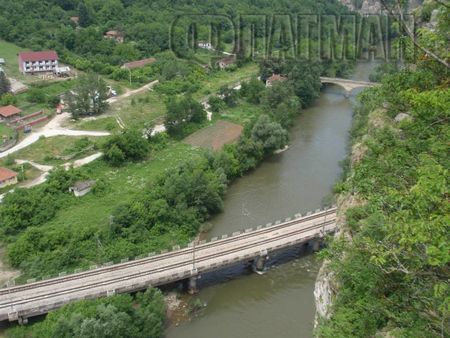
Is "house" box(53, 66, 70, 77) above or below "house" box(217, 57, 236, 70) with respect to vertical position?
below

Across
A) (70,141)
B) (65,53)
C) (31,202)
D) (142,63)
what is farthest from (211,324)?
(65,53)

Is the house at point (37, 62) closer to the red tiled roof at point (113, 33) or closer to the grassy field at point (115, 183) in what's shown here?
the red tiled roof at point (113, 33)

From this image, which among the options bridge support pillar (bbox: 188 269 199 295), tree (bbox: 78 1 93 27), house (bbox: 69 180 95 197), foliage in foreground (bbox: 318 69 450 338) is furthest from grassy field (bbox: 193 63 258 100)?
foliage in foreground (bbox: 318 69 450 338)

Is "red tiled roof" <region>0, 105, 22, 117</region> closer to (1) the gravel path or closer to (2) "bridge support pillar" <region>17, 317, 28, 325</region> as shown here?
(1) the gravel path

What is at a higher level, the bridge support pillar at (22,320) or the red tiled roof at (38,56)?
the red tiled roof at (38,56)

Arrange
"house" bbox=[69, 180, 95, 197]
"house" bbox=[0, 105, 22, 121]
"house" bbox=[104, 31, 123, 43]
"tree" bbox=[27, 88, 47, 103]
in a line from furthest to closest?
"house" bbox=[104, 31, 123, 43]
"tree" bbox=[27, 88, 47, 103]
"house" bbox=[0, 105, 22, 121]
"house" bbox=[69, 180, 95, 197]

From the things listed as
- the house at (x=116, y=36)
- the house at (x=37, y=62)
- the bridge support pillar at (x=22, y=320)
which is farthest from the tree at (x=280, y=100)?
the bridge support pillar at (x=22, y=320)
